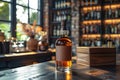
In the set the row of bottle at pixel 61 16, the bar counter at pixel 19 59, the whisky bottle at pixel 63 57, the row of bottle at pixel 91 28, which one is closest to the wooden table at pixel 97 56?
the whisky bottle at pixel 63 57

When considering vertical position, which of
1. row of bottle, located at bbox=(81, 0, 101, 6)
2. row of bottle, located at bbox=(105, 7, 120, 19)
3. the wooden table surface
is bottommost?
the wooden table surface

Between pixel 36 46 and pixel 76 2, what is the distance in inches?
128

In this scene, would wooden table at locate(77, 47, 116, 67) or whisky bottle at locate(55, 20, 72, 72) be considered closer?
whisky bottle at locate(55, 20, 72, 72)

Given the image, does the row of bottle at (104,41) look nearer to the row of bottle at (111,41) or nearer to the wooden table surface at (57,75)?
the row of bottle at (111,41)

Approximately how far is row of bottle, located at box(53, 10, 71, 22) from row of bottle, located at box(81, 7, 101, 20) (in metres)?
0.63

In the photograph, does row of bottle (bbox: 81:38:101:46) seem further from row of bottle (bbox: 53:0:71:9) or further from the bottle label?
the bottle label

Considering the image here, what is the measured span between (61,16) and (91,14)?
1.23 meters

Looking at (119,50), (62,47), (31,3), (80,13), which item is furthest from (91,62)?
(31,3)

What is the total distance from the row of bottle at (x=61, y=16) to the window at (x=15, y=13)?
2.23ft

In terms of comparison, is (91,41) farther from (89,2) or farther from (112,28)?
(89,2)

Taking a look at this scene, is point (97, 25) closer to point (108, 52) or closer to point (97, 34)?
point (97, 34)

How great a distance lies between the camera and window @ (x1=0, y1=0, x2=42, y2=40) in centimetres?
588

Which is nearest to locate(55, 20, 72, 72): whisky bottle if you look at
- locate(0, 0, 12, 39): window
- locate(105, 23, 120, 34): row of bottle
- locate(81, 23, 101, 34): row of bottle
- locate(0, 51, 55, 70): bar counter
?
locate(0, 51, 55, 70): bar counter

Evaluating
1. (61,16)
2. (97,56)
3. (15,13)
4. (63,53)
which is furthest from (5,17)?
(63,53)
